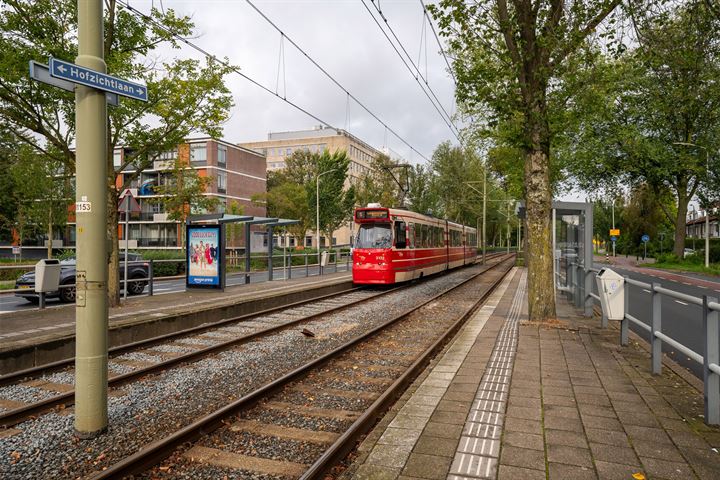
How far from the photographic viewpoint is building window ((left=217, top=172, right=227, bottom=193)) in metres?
55.1

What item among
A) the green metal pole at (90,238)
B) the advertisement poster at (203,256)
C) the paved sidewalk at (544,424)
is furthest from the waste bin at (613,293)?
the advertisement poster at (203,256)

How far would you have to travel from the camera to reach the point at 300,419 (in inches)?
192

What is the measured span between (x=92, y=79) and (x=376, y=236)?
13.8 m

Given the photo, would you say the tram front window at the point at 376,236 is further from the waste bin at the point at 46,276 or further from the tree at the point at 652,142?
the tree at the point at 652,142

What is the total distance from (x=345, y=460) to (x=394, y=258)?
46.0ft

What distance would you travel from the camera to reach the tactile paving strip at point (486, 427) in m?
3.44

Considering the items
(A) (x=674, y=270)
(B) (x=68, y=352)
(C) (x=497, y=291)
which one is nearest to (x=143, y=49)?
(B) (x=68, y=352)

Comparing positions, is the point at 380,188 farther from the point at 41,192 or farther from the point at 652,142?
the point at 41,192

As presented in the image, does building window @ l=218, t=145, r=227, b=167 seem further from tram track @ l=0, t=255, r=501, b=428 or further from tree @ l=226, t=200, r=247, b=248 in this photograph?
tram track @ l=0, t=255, r=501, b=428

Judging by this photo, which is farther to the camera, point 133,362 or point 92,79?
point 133,362

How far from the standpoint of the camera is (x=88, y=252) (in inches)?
167

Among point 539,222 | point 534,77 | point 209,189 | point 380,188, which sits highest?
point 209,189

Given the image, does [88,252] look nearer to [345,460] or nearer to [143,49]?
[345,460]

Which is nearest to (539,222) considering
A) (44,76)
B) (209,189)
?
(44,76)
